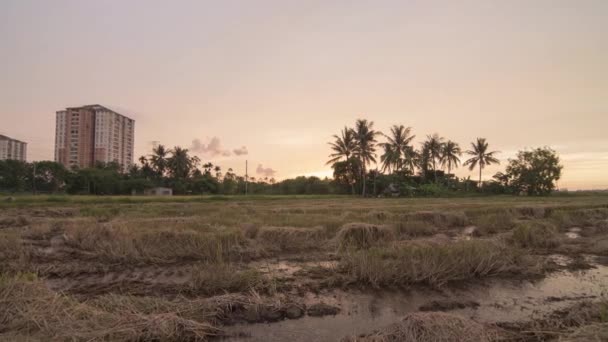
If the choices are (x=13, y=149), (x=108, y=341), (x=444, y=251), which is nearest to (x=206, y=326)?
(x=108, y=341)

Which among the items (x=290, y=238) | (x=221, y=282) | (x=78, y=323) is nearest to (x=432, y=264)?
(x=221, y=282)

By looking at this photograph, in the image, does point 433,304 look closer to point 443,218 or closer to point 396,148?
point 443,218

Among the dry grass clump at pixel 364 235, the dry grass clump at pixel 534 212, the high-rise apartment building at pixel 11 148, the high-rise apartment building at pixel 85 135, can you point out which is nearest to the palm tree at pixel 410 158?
the dry grass clump at pixel 534 212

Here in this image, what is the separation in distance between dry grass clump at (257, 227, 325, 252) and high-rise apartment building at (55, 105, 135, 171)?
78.6 m

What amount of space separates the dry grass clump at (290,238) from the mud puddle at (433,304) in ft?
10.6

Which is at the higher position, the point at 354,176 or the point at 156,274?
the point at 354,176

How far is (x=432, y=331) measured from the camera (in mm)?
3006

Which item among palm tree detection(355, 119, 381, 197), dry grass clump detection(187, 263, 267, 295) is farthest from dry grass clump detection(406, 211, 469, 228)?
palm tree detection(355, 119, 381, 197)

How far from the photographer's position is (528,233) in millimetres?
8414

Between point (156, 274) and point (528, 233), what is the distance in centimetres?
990

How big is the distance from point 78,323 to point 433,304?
4.58 meters

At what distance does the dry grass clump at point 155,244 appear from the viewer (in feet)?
21.5

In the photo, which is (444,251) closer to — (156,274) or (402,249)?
(402,249)

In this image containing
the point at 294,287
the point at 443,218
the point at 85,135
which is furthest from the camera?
the point at 85,135
